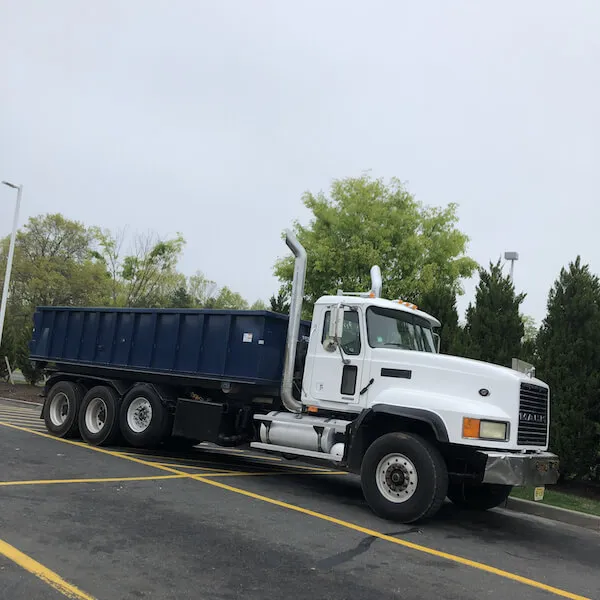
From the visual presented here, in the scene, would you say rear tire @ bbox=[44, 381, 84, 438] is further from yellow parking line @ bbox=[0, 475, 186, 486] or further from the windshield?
the windshield

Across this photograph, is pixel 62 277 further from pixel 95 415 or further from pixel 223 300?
pixel 95 415

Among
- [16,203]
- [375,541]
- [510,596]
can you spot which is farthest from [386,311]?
[16,203]

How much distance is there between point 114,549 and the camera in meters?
4.87

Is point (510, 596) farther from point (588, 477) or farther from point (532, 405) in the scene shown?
point (588, 477)

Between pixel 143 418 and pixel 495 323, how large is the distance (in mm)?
7052

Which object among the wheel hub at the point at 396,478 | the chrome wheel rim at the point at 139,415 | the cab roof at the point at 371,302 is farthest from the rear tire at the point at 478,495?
the chrome wheel rim at the point at 139,415

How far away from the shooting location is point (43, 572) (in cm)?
421

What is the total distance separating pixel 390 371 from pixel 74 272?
37.1m

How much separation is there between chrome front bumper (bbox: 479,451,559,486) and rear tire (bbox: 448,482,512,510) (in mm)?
1173

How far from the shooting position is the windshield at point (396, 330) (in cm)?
795

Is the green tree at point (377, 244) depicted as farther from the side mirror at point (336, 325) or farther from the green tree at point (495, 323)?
the side mirror at point (336, 325)

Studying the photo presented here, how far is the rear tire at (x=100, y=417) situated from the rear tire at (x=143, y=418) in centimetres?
18

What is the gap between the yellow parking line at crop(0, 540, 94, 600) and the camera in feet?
12.8

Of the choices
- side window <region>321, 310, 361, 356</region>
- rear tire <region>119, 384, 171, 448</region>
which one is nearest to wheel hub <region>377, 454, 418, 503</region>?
side window <region>321, 310, 361, 356</region>
